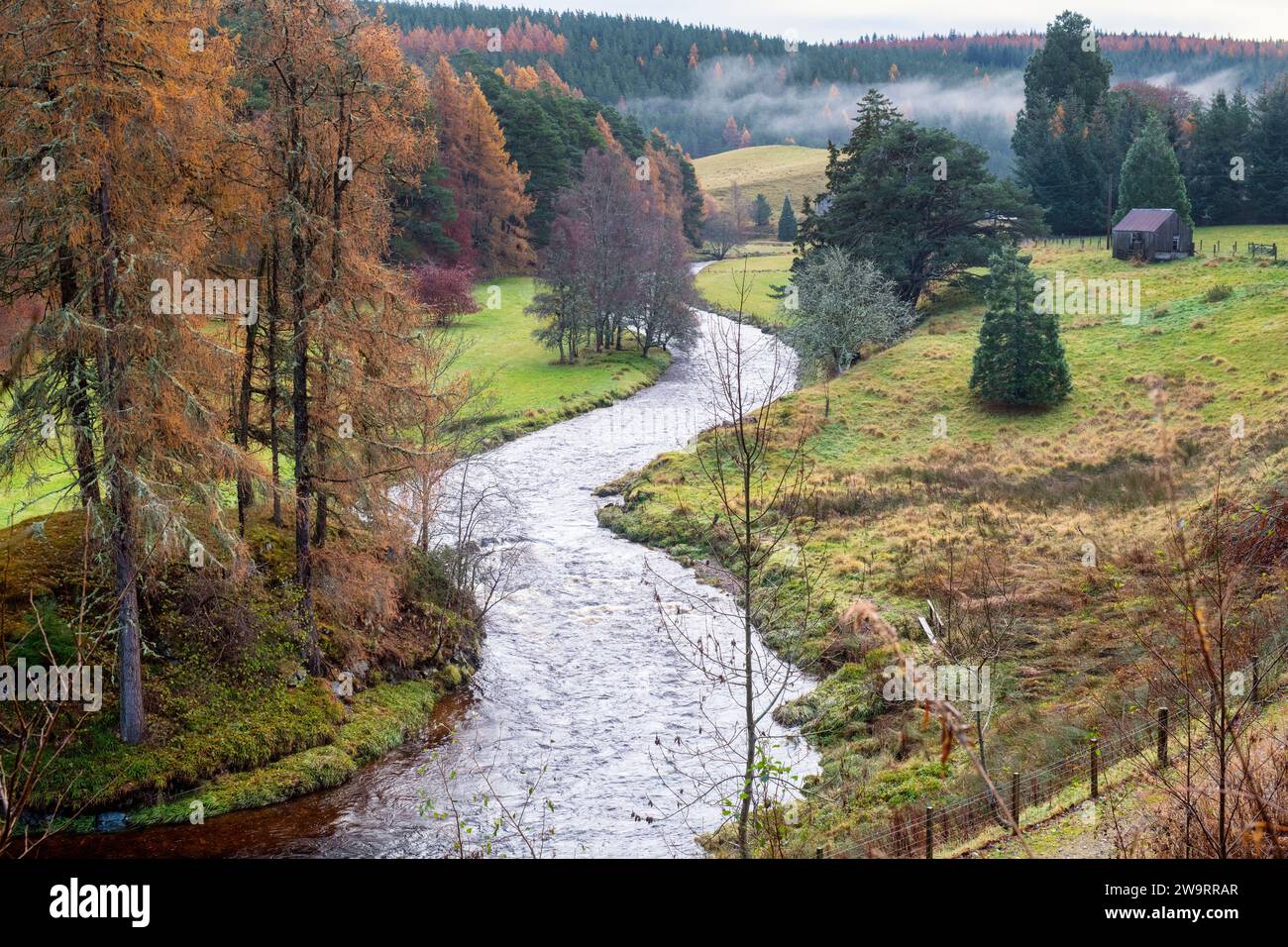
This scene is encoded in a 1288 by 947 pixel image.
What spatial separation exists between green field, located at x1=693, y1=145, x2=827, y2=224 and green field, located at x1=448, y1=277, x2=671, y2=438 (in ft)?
251

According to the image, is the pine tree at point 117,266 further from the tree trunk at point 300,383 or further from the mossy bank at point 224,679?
the tree trunk at point 300,383

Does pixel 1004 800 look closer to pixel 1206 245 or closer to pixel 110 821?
pixel 110 821

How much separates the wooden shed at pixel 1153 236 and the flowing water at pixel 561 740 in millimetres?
44017

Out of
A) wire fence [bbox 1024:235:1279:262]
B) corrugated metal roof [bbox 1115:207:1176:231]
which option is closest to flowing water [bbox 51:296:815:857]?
corrugated metal roof [bbox 1115:207:1176:231]

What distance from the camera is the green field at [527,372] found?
Result: 1829 inches

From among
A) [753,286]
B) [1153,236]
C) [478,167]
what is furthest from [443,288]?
[1153,236]

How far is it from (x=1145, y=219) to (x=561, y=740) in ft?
186

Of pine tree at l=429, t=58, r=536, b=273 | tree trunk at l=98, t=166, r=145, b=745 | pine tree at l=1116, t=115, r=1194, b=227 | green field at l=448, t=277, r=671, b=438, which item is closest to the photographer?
tree trunk at l=98, t=166, r=145, b=745

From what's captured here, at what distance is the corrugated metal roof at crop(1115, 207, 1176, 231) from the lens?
60812 mm

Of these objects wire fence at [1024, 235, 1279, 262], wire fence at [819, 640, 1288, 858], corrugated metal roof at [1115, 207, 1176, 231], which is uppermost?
corrugated metal roof at [1115, 207, 1176, 231]

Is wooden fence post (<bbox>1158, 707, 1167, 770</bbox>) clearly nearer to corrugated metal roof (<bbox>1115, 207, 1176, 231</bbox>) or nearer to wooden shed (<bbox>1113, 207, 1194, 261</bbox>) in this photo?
wooden shed (<bbox>1113, 207, 1194, 261</bbox>)

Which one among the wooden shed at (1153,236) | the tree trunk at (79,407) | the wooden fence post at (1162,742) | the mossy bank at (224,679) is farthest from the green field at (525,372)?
the wooden fence post at (1162,742)
